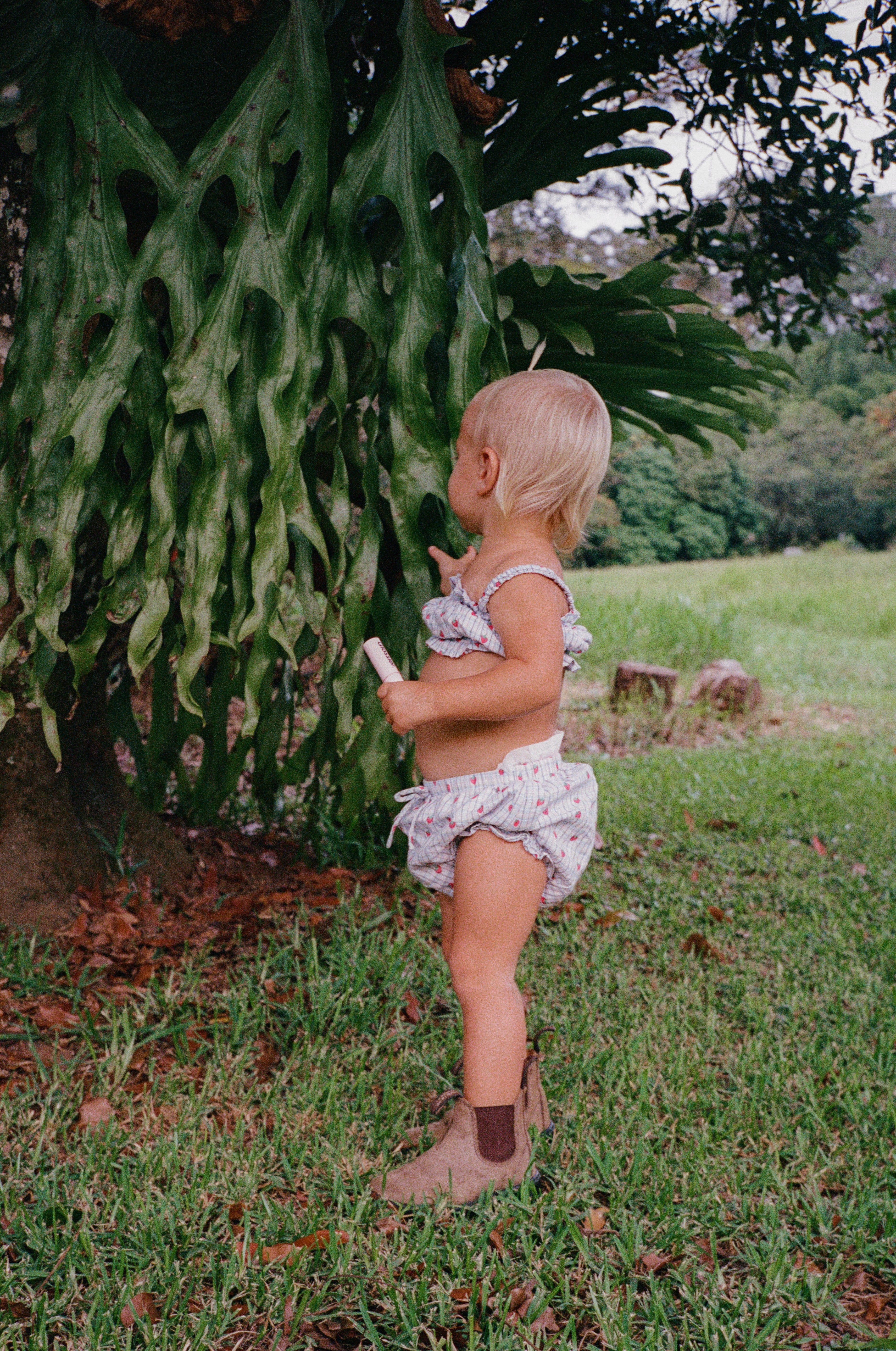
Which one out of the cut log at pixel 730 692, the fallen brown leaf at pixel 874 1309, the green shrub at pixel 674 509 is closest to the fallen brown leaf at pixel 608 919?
the fallen brown leaf at pixel 874 1309

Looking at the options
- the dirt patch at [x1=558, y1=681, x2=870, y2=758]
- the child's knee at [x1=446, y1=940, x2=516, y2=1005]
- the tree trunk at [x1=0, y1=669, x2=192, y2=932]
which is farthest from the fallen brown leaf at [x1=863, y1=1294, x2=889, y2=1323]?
the dirt patch at [x1=558, y1=681, x2=870, y2=758]

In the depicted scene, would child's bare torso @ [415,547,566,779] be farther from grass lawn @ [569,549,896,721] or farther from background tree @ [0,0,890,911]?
grass lawn @ [569,549,896,721]

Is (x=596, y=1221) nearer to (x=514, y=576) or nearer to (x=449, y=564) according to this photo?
(x=514, y=576)

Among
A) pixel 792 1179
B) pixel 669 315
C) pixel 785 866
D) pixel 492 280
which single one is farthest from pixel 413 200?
pixel 785 866

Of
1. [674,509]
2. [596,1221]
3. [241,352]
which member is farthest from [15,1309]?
[674,509]

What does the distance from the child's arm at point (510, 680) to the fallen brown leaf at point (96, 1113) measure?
3.37 feet

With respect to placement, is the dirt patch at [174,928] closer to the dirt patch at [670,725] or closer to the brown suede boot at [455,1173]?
the brown suede boot at [455,1173]

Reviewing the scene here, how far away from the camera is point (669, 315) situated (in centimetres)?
246

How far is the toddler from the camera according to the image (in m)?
1.77

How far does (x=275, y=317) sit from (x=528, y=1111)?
5.85ft

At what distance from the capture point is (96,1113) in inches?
80.0

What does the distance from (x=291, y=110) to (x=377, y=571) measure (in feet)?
3.38

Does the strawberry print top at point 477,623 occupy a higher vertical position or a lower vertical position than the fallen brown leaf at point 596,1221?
higher

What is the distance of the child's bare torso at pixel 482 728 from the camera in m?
1.87
